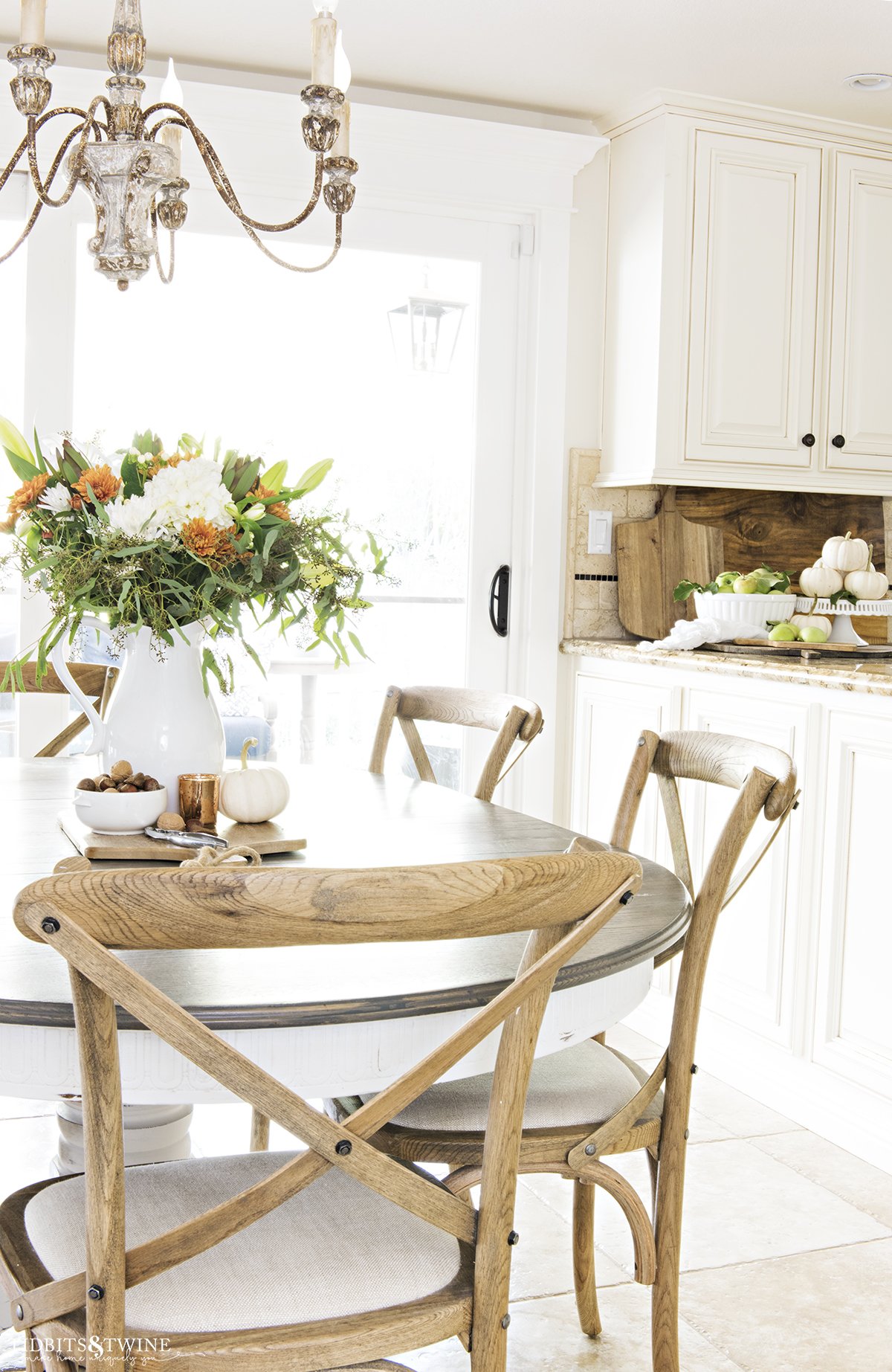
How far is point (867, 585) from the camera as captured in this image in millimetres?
3490

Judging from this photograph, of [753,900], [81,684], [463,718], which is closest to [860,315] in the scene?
[753,900]

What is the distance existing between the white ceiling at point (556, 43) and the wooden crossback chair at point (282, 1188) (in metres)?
2.63

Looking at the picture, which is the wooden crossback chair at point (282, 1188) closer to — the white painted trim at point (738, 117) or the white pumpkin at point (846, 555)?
the white pumpkin at point (846, 555)

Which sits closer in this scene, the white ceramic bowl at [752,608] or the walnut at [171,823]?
the walnut at [171,823]

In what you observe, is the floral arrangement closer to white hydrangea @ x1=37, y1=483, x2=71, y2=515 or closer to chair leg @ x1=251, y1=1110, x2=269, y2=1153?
white hydrangea @ x1=37, y1=483, x2=71, y2=515

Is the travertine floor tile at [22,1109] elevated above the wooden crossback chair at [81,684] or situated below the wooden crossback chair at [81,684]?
below

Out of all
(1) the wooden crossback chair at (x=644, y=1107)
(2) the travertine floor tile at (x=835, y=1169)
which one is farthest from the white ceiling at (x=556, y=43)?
(2) the travertine floor tile at (x=835, y=1169)

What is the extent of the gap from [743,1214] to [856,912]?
680mm

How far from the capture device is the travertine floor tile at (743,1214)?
2318mm

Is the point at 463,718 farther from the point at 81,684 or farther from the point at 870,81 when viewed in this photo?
the point at 870,81

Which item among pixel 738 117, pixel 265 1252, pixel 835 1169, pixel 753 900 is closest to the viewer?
pixel 265 1252

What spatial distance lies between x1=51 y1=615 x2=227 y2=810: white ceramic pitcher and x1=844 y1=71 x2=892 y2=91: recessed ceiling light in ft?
8.55

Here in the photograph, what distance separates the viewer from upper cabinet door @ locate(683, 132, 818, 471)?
3.60m

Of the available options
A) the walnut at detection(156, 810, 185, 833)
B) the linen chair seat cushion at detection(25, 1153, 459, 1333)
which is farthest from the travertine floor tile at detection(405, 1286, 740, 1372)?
the walnut at detection(156, 810, 185, 833)
